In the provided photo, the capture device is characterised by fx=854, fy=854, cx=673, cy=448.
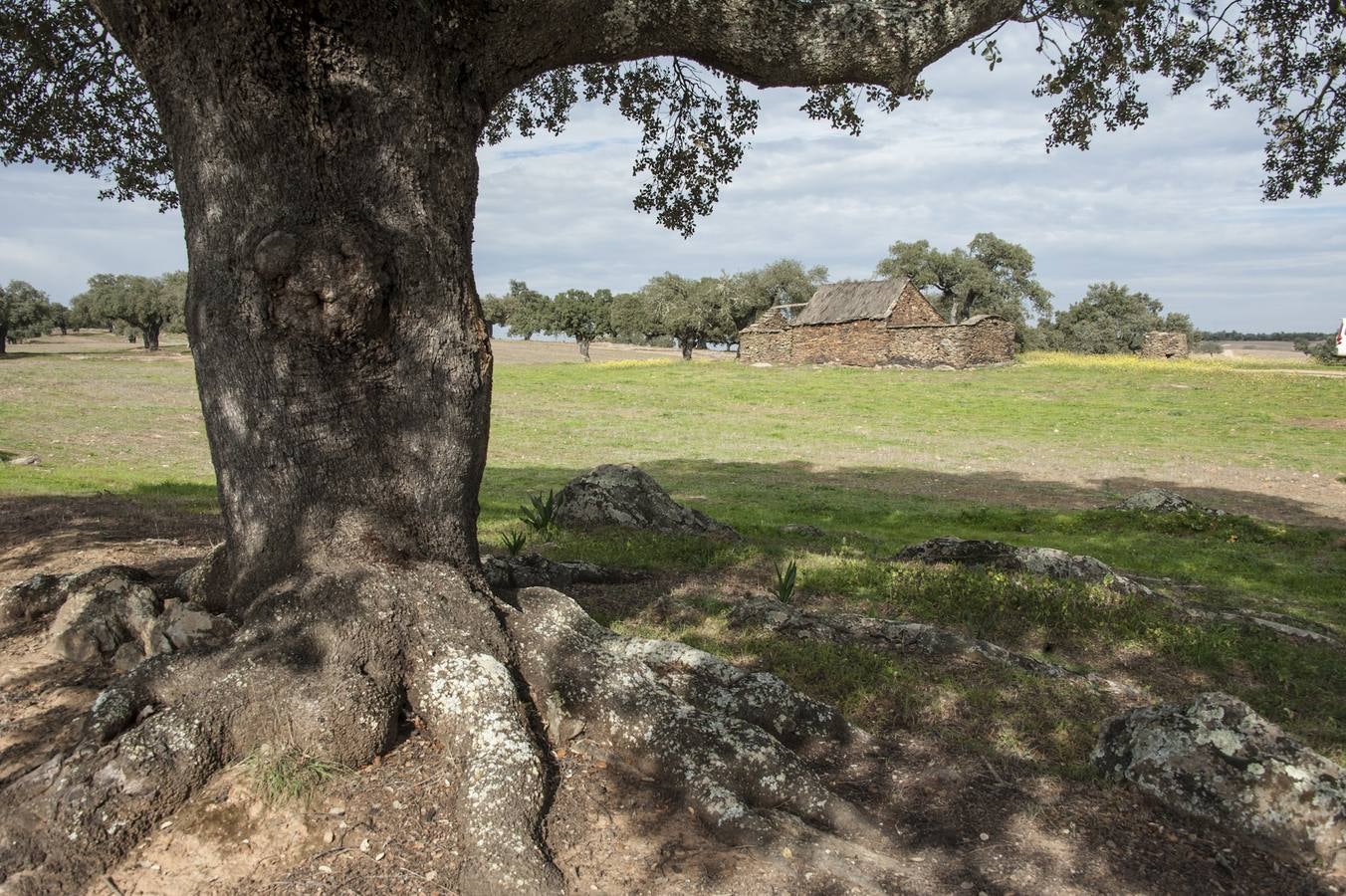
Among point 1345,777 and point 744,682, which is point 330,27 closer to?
point 744,682

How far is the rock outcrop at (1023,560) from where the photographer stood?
27.2 ft

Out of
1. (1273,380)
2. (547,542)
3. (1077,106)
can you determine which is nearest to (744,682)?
(547,542)

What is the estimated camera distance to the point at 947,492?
59.4 feet

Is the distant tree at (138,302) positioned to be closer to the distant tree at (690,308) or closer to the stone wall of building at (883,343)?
the distant tree at (690,308)

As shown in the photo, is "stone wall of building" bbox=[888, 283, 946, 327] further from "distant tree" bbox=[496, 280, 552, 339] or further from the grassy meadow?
"distant tree" bbox=[496, 280, 552, 339]

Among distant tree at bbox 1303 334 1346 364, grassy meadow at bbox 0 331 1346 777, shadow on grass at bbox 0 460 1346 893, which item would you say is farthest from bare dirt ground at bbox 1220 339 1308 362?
shadow on grass at bbox 0 460 1346 893

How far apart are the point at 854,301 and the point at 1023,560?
45587 mm

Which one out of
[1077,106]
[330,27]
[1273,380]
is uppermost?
[1077,106]

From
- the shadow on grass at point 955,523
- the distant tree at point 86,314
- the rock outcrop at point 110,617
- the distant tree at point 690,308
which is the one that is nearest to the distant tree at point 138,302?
the distant tree at point 86,314

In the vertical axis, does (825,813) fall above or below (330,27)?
below

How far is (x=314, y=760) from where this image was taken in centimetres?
366

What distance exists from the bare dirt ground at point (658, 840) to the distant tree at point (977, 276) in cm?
8364

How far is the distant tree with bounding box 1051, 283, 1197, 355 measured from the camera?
83625 millimetres

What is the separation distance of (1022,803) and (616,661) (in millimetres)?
2062
